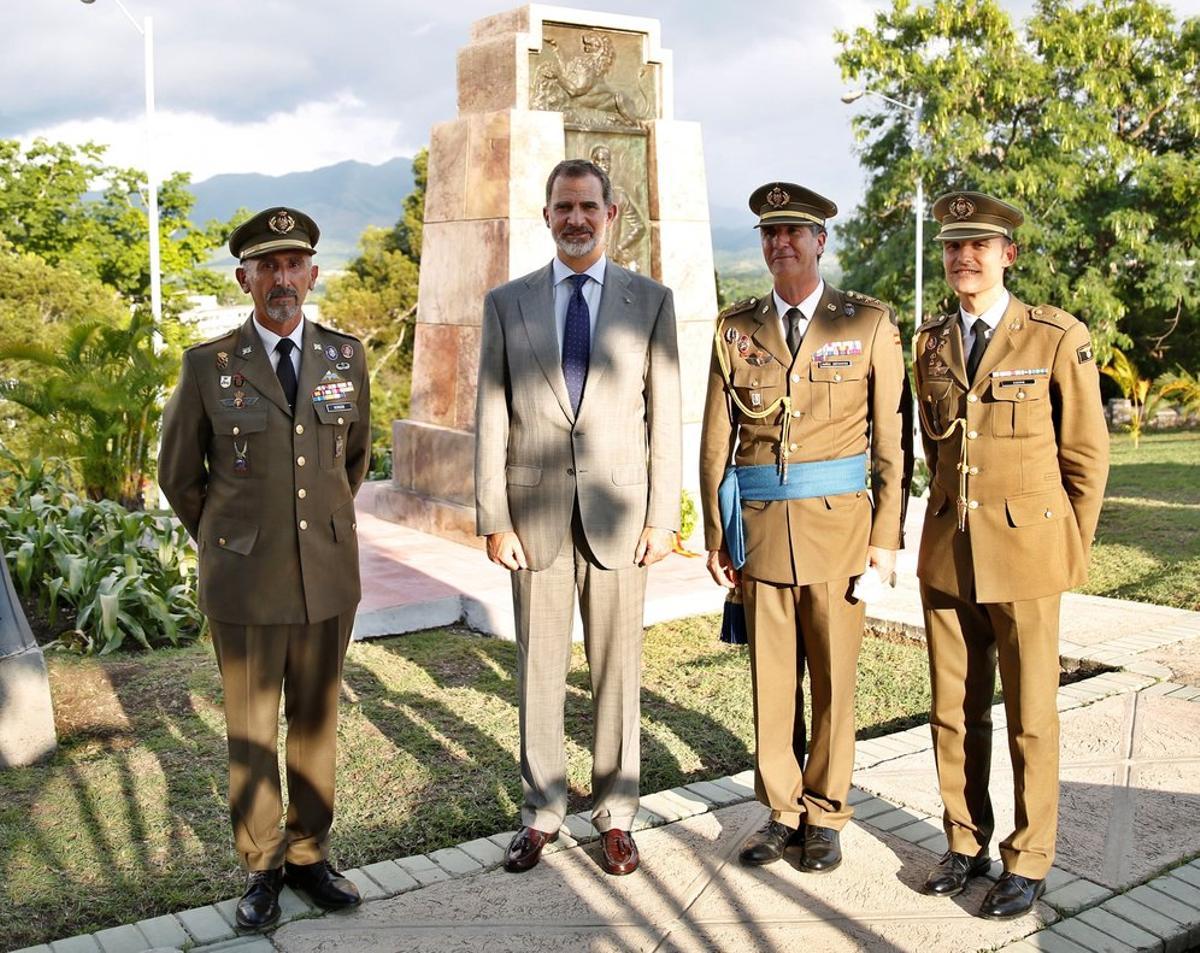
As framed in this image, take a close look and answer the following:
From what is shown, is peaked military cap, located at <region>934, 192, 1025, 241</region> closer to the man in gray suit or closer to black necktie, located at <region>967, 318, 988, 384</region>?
black necktie, located at <region>967, 318, 988, 384</region>

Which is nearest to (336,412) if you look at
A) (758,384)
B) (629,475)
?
(629,475)

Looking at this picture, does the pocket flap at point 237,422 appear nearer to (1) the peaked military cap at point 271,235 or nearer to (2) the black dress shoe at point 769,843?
(1) the peaked military cap at point 271,235

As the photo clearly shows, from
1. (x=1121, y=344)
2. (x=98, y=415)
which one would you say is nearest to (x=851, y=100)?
(x=1121, y=344)

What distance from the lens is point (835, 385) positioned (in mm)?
3404

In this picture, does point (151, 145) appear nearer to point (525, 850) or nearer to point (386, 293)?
point (386, 293)

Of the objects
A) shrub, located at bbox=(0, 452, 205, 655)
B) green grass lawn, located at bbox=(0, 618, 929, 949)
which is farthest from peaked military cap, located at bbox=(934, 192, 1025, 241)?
shrub, located at bbox=(0, 452, 205, 655)

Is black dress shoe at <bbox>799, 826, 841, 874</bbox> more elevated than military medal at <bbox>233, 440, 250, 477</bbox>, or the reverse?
military medal at <bbox>233, 440, 250, 477</bbox>

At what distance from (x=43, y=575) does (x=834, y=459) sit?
5.24 m

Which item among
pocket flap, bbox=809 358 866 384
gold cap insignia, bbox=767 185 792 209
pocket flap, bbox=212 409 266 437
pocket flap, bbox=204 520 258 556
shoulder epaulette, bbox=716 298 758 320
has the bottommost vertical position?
pocket flap, bbox=204 520 258 556

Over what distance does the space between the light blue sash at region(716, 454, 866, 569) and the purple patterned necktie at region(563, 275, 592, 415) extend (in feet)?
1.67

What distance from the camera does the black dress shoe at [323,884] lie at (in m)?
3.24

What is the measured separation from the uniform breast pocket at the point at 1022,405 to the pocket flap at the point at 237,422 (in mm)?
1952

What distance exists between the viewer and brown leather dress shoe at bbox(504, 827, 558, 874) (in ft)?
11.3

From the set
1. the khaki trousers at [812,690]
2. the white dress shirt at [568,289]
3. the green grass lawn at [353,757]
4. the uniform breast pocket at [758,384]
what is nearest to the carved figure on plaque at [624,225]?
the green grass lawn at [353,757]
